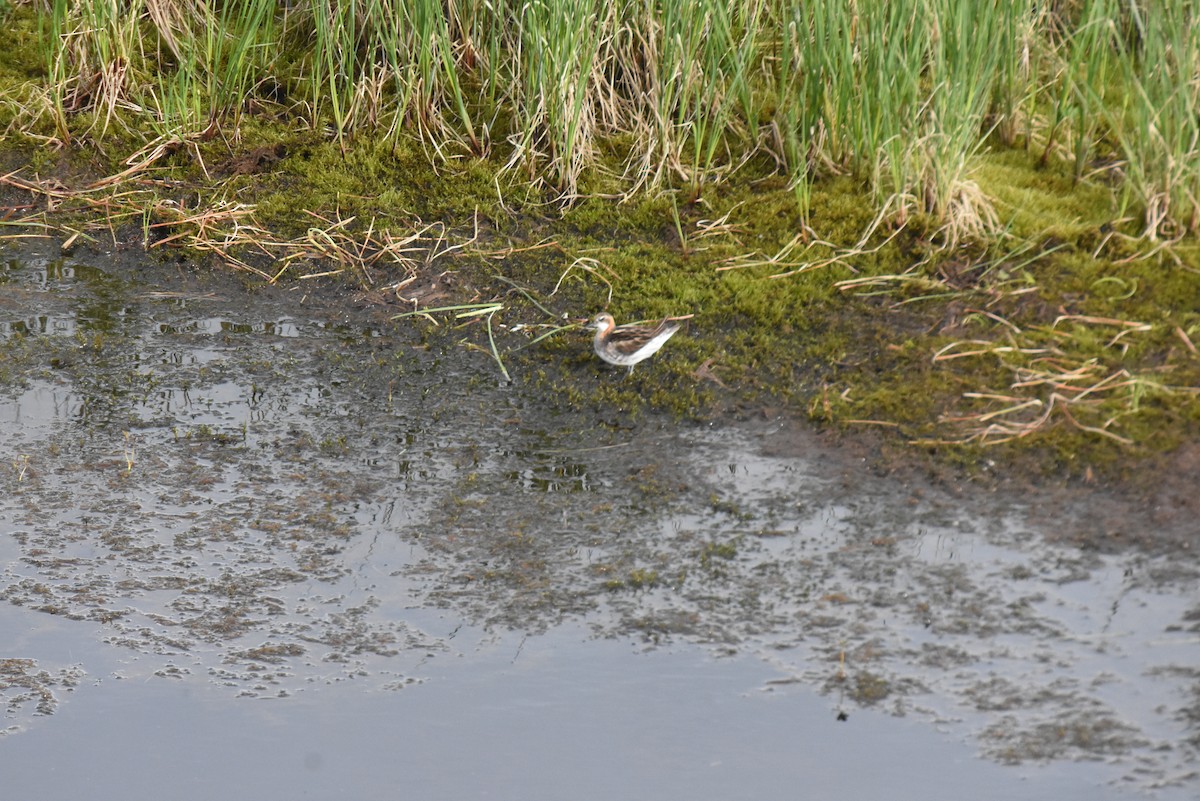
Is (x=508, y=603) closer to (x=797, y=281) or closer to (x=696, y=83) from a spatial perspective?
(x=797, y=281)

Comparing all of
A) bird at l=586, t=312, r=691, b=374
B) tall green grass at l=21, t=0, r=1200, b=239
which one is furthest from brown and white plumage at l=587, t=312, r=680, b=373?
tall green grass at l=21, t=0, r=1200, b=239

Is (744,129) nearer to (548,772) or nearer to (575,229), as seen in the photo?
(575,229)

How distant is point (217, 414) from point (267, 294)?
100cm

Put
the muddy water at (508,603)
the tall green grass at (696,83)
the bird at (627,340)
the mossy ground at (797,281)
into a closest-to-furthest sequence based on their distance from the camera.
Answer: the muddy water at (508,603) → the mossy ground at (797,281) → the bird at (627,340) → the tall green grass at (696,83)

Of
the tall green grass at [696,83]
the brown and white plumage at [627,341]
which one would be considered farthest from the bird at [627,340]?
the tall green grass at [696,83]

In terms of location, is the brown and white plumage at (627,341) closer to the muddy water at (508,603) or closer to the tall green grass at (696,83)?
the muddy water at (508,603)

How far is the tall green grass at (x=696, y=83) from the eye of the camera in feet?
17.3

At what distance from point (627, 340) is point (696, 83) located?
61.4 inches

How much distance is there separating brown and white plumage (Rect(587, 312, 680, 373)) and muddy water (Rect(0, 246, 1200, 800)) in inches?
3.9

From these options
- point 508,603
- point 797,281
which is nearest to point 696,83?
point 797,281

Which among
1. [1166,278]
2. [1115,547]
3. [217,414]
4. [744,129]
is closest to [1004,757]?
[1115,547]

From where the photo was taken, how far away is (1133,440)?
4.44 metres

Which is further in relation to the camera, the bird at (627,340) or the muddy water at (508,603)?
the bird at (627,340)

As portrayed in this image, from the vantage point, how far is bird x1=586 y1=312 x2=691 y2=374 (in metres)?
5.02
